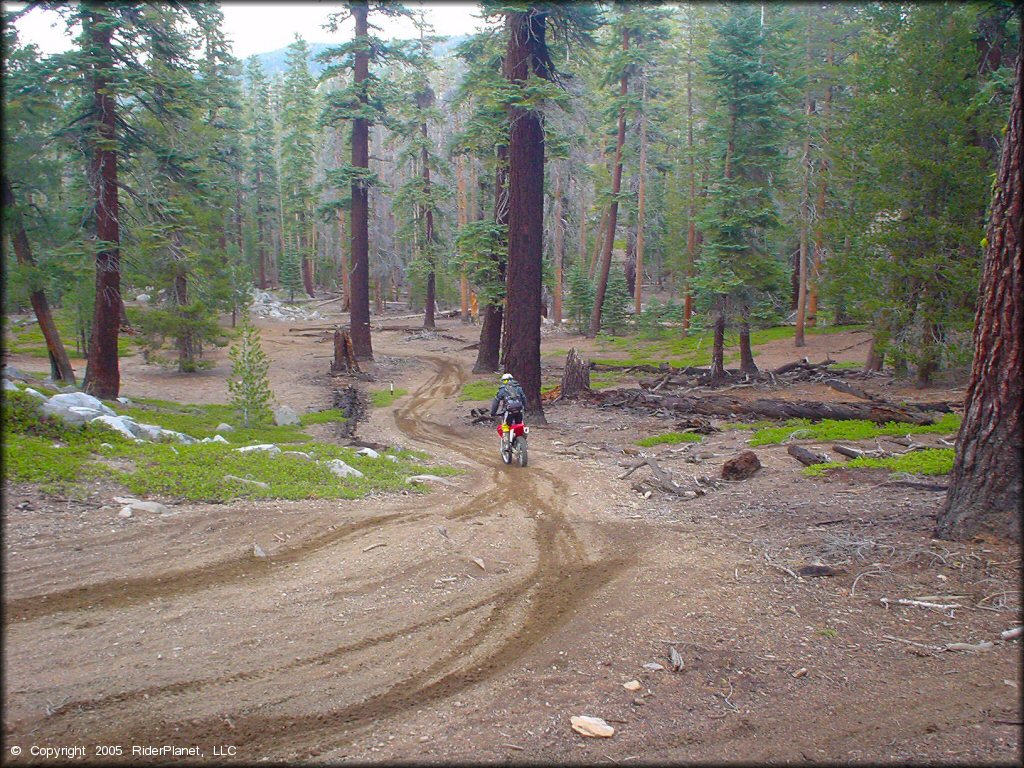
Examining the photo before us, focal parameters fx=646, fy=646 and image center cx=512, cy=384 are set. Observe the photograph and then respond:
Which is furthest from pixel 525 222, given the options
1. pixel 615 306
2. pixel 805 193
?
pixel 615 306

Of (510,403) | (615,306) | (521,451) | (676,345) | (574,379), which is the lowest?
(521,451)

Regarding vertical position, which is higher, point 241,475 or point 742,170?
point 742,170

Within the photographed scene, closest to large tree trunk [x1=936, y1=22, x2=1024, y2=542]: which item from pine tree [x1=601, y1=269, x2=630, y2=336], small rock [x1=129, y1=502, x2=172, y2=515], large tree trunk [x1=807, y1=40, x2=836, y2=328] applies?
small rock [x1=129, y1=502, x2=172, y2=515]

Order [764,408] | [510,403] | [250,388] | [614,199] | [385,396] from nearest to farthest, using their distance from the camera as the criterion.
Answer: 1. [510,403]
2. [250,388]
3. [764,408]
4. [385,396]
5. [614,199]

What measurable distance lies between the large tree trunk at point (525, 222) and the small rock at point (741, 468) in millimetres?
6673

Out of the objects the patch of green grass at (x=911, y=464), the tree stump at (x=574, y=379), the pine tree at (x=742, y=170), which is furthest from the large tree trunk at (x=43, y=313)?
the pine tree at (x=742, y=170)

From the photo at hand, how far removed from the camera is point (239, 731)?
3836 mm

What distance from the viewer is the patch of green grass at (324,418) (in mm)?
17672

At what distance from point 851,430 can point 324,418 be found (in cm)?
1323

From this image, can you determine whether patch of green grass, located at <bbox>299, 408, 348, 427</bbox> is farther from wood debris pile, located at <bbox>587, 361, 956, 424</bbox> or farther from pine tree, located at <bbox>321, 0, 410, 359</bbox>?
pine tree, located at <bbox>321, 0, 410, 359</bbox>

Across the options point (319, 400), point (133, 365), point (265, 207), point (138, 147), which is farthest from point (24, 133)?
point (265, 207)

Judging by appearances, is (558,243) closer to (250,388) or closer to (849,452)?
(250,388)

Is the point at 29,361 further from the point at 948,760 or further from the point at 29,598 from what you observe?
the point at 948,760

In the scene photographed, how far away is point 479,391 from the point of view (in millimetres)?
22297
